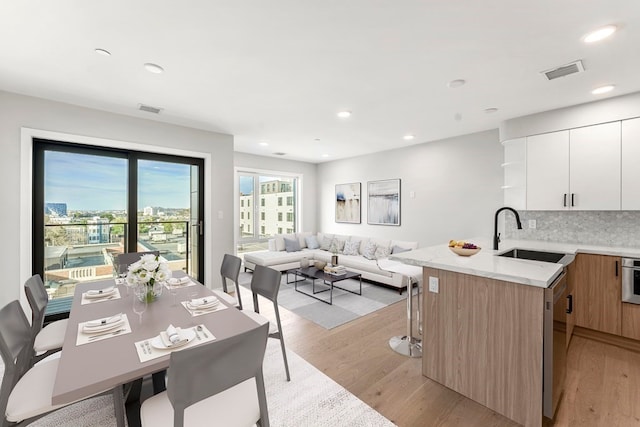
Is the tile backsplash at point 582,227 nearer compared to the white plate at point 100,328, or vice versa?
the white plate at point 100,328

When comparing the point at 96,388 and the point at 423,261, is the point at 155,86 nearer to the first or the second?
the point at 96,388

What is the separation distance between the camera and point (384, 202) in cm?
585

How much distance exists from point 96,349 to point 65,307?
3.08 m

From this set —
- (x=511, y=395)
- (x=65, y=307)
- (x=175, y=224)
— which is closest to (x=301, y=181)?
(x=175, y=224)

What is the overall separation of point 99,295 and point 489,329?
2.87 m

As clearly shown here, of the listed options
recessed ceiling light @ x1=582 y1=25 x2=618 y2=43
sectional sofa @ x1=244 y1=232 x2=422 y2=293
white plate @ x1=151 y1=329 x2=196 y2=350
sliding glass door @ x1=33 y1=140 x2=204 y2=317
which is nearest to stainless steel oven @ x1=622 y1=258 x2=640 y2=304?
recessed ceiling light @ x1=582 y1=25 x2=618 y2=43

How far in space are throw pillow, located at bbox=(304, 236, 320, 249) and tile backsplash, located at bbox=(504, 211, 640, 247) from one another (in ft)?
12.5

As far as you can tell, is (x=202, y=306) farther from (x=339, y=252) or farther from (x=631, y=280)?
(x=339, y=252)

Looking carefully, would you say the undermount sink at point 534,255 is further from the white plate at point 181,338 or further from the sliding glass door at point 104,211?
the sliding glass door at point 104,211

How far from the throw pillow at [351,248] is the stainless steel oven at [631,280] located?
370cm

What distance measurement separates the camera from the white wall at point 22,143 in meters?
2.89

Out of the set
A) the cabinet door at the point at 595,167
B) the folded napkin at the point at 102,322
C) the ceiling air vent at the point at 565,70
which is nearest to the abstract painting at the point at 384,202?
the cabinet door at the point at 595,167

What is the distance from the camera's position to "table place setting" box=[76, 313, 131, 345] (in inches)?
56.6

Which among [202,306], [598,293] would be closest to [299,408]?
[202,306]
